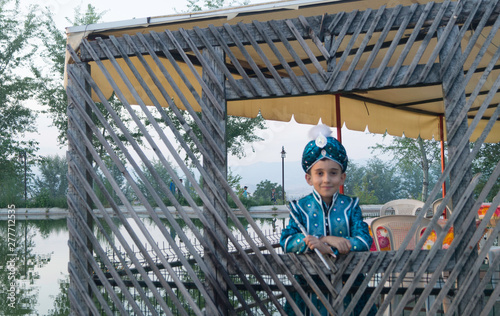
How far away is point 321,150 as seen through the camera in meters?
3.28

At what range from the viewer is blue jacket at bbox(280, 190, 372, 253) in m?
3.27

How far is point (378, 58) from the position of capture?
5738mm

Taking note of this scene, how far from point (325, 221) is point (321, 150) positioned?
0.45 meters

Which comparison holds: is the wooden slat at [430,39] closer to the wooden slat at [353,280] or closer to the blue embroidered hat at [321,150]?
the blue embroidered hat at [321,150]

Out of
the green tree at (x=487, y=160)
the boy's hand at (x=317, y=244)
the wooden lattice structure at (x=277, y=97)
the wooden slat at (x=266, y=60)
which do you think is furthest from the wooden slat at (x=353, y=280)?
the green tree at (x=487, y=160)

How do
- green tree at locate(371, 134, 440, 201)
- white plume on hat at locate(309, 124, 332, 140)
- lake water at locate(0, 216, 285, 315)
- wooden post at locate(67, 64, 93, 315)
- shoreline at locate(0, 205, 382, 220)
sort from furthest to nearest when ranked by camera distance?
green tree at locate(371, 134, 440, 201) → shoreline at locate(0, 205, 382, 220) → lake water at locate(0, 216, 285, 315) → wooden post at locate(67, 64, 93, 315) → white plume on hat at locate(309, 124, 332, 140)

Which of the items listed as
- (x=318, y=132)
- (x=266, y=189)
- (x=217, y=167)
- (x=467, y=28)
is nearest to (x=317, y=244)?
(x=318, y=132)

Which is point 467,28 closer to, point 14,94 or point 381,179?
point 14,94

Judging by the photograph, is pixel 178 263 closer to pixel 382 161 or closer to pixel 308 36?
pixel 308 36

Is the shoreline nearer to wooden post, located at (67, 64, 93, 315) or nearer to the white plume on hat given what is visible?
wooden post, located at (67, 64, 93, 315)

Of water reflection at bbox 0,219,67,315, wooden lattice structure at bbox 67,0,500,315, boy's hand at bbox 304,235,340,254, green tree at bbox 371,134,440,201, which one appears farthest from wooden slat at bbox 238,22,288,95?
green tree at bbox 371,134,440,201

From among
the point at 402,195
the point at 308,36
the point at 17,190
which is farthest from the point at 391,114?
the point at 402,195

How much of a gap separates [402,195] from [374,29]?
59.4 meters

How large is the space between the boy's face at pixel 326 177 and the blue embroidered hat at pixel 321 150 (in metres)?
0.03
